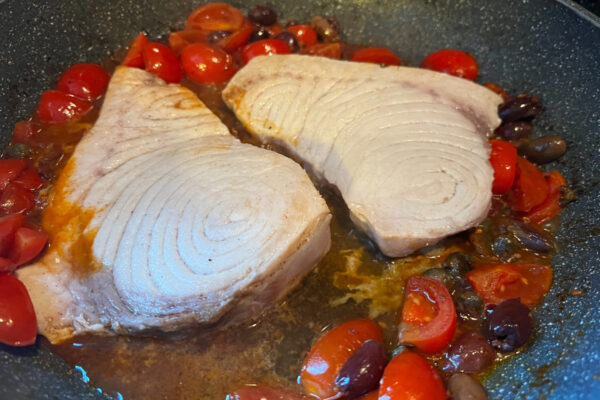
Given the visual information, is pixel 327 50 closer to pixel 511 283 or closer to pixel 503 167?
pixel 503 167

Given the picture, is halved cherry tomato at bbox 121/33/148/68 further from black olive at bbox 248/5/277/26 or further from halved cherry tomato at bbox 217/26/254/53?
black olive at bbox 248/5/277/26

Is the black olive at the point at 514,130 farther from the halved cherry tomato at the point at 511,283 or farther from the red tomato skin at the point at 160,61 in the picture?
the red tomato skin at the point at 160,61

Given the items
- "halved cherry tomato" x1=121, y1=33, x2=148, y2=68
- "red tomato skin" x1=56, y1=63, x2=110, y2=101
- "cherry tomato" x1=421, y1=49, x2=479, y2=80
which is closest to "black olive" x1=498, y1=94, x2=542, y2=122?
"cherry tomato" x1=421, y1=49, x2=479, y2=80

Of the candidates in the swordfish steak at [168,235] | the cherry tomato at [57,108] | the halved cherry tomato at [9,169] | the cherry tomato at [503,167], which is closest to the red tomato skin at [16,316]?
the swordfish steak at [168,235]

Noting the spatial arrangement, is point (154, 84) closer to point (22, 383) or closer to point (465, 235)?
point (22, 383)

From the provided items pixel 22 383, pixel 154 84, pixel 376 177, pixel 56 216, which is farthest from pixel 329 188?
pixel 22 383
